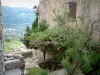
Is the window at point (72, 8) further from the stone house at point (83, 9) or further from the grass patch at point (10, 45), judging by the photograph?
the grass patch at point (10, 45)

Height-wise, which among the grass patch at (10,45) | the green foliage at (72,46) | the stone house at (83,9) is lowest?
the grass patch at (10,45)

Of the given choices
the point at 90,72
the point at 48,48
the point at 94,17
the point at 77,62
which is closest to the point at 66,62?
the point at 77,62

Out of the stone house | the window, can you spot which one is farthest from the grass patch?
the window

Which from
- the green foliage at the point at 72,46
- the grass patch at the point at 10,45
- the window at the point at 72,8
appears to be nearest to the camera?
the green foliage at the point at 72,46

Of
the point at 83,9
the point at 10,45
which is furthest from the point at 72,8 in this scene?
the point at 10,45

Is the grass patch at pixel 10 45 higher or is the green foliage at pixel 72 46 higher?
the green foliage at pixel 72 46

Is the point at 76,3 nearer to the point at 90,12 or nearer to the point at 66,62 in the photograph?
the point at 90,12

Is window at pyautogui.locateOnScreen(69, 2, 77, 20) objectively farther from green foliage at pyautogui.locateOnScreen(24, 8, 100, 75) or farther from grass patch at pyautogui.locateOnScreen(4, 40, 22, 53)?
grass patch at pyautogui.locateOnScreen(4, 40, 22, 53)

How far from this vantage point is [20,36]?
11.8 m

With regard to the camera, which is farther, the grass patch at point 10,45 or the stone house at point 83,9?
the grass patch at point 10,45

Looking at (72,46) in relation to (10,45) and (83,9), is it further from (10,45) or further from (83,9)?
(10,45)

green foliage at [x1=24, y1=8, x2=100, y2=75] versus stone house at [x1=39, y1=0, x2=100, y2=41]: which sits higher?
stone house at [x1=39, y1=0, x2=100, y2=41]

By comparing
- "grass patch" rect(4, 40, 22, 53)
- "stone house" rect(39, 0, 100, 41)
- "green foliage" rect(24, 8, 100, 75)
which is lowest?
"grass patch" rect(4, 40, 22, 53)

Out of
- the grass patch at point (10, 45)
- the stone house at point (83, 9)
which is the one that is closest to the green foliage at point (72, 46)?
the stone house at point (83, 9)
